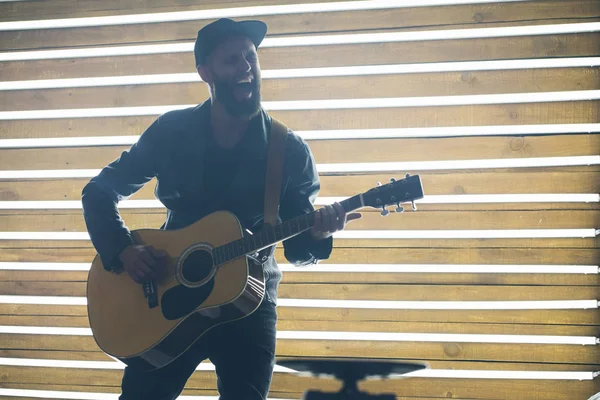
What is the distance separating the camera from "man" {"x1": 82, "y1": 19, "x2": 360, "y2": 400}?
1.99 m

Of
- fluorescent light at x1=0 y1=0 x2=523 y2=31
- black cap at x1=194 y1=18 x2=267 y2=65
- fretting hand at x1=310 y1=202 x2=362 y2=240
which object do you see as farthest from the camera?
fluorescent light at x1=0 y1=0 x2=523 y2=31

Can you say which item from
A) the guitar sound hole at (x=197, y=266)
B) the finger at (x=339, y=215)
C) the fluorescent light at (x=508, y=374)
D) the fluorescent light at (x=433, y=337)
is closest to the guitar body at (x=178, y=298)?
the guitar sound hole at (x=197, y=266)

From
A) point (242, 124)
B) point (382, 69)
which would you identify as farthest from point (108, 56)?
point (382, 69)

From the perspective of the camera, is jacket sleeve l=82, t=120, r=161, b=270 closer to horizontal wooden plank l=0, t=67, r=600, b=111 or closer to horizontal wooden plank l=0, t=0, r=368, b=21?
horizontal wooden plank l=0, t=67, r=600, b=111

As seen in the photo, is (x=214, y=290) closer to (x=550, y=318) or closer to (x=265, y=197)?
(x=265, y=197)

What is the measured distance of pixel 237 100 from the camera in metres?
2.17

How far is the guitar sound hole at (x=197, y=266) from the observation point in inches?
78.1

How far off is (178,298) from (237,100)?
0.83 m

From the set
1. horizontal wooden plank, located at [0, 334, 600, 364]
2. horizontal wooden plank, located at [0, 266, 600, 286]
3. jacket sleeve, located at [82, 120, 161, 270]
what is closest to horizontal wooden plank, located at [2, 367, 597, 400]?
horizontal wooden plank, located at [0, 334, 600, 364]

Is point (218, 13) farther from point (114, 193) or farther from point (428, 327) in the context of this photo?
point (428, 327)

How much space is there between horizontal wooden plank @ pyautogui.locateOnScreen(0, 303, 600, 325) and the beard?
136cm

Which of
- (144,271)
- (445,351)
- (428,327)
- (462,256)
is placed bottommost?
(445,351)

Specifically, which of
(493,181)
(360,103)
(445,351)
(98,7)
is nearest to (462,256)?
(493,181)

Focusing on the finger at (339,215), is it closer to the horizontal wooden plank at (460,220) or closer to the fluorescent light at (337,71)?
the horizontal wooden plank at (460,220)
